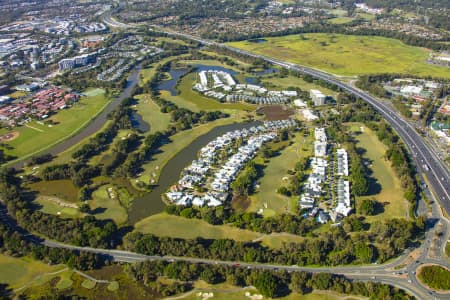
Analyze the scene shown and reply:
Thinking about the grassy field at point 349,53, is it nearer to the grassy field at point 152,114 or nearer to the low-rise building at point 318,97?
the low-rise building at point 318,97

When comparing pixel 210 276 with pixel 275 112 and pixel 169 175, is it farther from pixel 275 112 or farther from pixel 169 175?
pixel 275 112

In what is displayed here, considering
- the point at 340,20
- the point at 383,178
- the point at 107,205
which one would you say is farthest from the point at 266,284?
the point at 340,20

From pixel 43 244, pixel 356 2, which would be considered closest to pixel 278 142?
pixel 43 244

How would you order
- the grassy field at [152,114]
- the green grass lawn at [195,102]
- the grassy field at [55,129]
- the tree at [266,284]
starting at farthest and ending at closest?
1. the green grass lawn at [195,102]
2. the grassy field at [152,114]
3. the grassy field at [55,129]
4. the tree at [266,284]

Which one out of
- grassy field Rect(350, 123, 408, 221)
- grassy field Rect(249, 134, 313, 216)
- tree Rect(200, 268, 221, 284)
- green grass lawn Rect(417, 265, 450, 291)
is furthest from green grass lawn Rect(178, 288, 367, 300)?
grassy field Rect(350, 123, 408, 221)

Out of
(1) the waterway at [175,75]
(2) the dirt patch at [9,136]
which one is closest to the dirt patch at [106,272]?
(2) the dirt patch at [9,136]

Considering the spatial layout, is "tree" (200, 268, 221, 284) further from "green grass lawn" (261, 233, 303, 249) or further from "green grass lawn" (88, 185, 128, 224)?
"green grass lawn" (88, 185, 128, 224)
